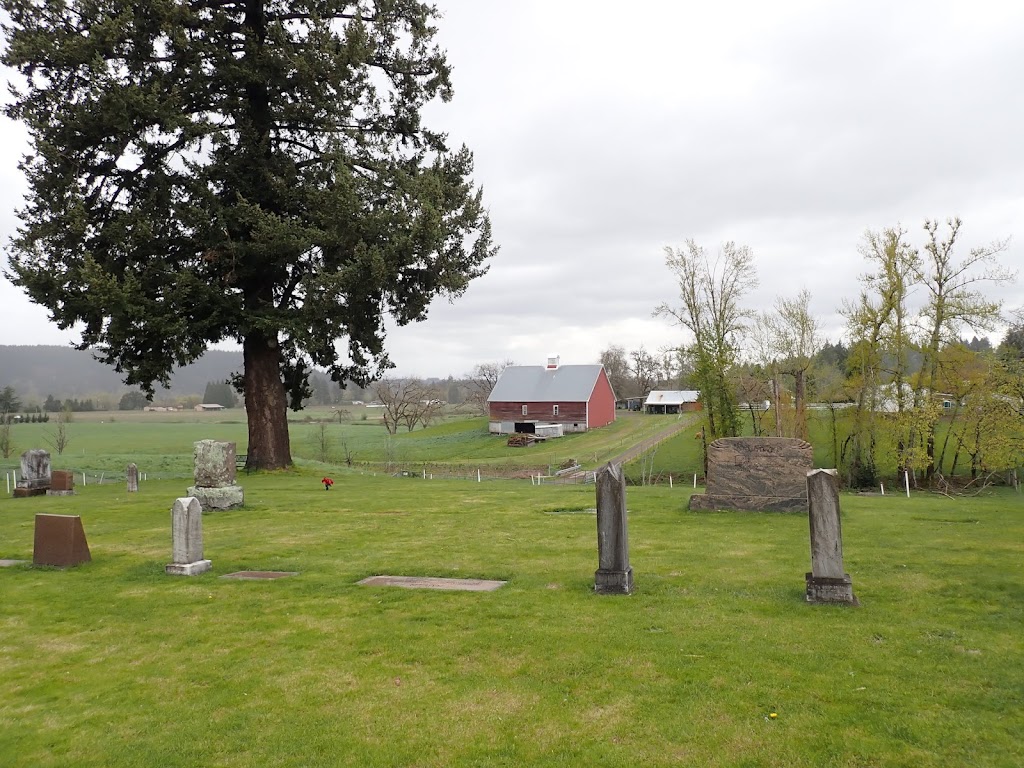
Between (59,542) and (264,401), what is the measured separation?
1430 cm

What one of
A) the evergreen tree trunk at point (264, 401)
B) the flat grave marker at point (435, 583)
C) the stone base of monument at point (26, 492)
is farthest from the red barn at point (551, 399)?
the flat grave marker at point (435, 583)

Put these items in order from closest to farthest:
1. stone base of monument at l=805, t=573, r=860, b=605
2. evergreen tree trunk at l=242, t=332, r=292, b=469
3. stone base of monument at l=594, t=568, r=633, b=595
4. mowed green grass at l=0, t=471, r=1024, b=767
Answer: mowed green grass at l=0, t=471, r=1024, b=767 → stone base of monument at l=805, t=573, r=860, b=605 → stone base of monument at l=594, t=568, r=633, b=595 → evergreen tree trunk at l=242, t=332, r=292, b=469

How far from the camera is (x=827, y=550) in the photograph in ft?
27.5

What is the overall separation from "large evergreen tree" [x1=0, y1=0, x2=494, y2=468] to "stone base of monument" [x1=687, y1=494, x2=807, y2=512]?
41.0ft

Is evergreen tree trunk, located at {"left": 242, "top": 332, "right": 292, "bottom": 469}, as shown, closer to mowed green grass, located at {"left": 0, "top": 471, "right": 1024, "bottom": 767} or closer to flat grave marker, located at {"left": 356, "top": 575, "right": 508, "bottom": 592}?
mowed green grass, located at {"left": 0, "top": 471, "right": 1024, "bottom": 767}

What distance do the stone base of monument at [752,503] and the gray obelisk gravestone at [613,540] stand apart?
719cm

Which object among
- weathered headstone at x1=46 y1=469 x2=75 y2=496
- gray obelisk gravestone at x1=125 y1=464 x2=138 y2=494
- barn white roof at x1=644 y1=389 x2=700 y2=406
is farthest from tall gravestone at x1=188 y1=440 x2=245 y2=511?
barn white roof at x1=644 y1=389 x2=700 y2=406

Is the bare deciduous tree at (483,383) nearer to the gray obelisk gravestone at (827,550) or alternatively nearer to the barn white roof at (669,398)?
the barn white roof at (669,398)

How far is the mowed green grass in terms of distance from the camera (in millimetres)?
5191

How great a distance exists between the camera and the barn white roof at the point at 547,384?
7144cm

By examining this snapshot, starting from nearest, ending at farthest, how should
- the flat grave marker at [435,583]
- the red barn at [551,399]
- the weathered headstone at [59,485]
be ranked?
the flat grave marker at [435,583], the weathered headstone at [59,485], the red barn at [551,399]

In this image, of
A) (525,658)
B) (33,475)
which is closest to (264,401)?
(33,475)

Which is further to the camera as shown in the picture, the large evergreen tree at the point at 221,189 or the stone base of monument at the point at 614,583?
the large evergreen tree at the point at 221,189

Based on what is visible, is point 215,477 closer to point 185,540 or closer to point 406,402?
point 185,540
